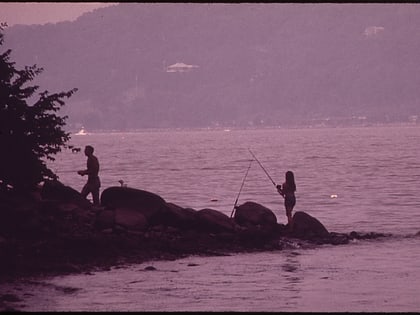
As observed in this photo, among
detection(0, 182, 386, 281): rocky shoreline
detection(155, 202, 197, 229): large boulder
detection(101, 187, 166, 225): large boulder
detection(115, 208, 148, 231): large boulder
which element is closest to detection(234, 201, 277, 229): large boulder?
detection(0, 182, 386, 281): rocky shoreline

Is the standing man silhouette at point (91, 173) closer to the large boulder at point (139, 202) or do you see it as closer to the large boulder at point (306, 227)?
the large boulder at point (139, 202)

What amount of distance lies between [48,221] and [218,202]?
88.4ft

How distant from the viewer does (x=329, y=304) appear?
17.5 m

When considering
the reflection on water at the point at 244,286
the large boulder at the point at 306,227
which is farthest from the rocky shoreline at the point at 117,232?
the reflection on water at the point at 244,286

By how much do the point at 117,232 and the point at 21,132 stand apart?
2953 mm

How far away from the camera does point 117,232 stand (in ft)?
78.6

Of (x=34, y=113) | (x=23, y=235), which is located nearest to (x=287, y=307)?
(x=23, y=235)

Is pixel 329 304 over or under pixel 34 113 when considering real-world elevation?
under

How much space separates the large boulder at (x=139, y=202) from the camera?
25.3 metres

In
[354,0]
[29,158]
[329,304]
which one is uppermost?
[354,0]

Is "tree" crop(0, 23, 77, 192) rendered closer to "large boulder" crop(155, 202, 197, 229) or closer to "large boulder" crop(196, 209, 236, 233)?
"large boulder" crop(155, 202, 197, 229)

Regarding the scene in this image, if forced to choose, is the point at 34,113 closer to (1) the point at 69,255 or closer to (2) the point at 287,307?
(1) the point at 69,255

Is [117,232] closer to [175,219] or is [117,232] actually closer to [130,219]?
[130,219]

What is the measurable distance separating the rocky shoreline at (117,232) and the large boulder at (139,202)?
2 cm
